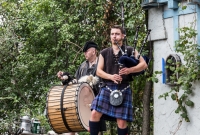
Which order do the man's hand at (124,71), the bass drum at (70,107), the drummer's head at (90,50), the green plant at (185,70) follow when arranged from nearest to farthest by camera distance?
the man's hand at (124,71)
the green plant at (185,70)
the bass drum at (70,107)
the drummer's head at (90,50)

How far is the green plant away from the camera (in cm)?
727

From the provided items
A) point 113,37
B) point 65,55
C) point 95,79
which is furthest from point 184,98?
point 65,55

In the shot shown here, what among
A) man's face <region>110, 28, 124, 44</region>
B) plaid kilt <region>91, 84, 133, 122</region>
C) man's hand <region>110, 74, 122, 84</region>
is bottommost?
plaid kilt <region>91, 84, 133, 122</region>

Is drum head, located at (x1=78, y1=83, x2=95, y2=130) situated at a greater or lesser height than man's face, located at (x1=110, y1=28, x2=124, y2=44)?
lesser

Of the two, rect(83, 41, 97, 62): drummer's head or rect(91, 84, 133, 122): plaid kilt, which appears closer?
rect(91, 84, 133, 122): plaid kilt

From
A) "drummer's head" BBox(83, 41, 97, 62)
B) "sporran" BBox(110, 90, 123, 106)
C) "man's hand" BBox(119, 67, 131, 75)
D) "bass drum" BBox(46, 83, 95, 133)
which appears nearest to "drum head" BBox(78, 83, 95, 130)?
"bass drum" BBox(46, 83, 95, 133)

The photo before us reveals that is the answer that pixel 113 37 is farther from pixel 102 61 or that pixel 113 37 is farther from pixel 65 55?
pixel 65 55

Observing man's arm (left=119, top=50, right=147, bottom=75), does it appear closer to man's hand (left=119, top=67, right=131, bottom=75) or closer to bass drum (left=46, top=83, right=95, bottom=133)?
man's hand (left=119, top=67, right=131, bottom=75)

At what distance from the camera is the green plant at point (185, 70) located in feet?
23.9

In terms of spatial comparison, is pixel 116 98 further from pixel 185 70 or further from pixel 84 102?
pixel 185 70

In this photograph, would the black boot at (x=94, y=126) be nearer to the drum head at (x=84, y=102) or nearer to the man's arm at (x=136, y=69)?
the man's arm at (x=136, y=69)

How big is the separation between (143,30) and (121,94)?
310 centimetres

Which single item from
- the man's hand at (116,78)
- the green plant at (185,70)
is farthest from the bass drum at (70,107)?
the man's hand at (116,78)

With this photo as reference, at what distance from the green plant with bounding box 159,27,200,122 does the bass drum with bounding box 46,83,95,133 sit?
1.12m
